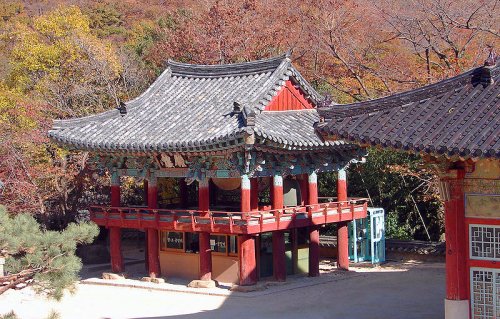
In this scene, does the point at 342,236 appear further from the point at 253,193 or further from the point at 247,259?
the point at 247,259

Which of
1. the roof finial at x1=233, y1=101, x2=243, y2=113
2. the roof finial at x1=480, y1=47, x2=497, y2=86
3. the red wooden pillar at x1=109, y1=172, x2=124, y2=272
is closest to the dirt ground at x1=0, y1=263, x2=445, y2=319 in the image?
the red wooden pillar at x1=109, y1=172, x2=124, y2=272

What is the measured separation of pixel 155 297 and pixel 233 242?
310cm

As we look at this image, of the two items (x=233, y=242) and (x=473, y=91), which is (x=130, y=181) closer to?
(x=233, y=242)

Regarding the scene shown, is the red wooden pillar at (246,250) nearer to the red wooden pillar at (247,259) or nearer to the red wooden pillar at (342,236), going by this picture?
the red wooden pillar at (247,259)

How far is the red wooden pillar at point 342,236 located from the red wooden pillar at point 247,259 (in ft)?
15.1

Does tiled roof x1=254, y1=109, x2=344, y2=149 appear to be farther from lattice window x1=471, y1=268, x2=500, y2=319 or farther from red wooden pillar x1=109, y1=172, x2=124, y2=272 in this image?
lattice window x1=471, y1=268, x2=500, y2=319

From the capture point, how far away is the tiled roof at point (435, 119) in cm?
1418

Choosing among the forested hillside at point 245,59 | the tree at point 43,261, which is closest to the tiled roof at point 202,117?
the forested hillside at point 245,59

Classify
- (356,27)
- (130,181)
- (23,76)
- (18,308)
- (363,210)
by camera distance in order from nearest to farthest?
(18,308)
(363,210)
(130,181)
(23,76)
(356,27)

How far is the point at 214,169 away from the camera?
85.0 ft

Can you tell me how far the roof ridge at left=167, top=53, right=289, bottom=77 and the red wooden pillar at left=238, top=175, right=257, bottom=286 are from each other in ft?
16.7

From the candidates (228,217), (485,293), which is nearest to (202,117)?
(228,217)

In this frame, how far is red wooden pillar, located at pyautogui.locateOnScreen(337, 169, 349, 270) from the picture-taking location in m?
28.8

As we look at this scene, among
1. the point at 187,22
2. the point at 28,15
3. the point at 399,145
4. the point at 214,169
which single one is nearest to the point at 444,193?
the point at 399,145
